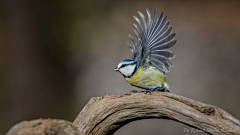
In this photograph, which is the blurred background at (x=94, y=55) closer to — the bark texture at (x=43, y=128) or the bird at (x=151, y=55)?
the bird at (x=151, y=55)

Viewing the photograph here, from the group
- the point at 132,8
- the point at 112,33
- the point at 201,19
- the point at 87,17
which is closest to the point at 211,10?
the point at 201,19

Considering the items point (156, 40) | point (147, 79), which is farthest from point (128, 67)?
point (156, 40)

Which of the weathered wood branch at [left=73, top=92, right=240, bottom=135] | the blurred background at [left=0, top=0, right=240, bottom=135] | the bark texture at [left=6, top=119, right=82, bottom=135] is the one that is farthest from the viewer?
the blurred background at [left=0, top=0, right=240, bottom=135]

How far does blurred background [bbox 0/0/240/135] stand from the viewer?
2.47m

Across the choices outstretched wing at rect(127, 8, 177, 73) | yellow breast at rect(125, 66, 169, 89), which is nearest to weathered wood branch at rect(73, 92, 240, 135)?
yellow breast at rect(125, 66, 169, 89)

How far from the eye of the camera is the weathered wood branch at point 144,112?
101 cm

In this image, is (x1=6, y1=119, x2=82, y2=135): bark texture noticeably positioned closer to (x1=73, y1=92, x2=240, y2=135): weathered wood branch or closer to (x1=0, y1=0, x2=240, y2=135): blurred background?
(x1=73, y1=92, x2=240, y2=135): weathered wood branch

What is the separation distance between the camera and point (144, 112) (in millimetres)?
1109

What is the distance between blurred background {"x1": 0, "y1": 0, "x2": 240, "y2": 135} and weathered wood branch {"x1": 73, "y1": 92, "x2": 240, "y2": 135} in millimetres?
1412

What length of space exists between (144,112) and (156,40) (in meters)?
0.48

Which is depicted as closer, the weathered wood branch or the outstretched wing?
the weathered wood branch

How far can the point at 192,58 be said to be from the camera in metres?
2.57

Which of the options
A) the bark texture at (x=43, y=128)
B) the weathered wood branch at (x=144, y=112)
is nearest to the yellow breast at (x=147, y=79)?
the weathered wood branch at (x=144, y=112)

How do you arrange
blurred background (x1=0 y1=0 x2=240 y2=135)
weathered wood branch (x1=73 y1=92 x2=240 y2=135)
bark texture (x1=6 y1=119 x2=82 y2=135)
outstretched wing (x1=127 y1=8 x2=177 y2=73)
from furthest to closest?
1. blurred background (x1=0 y1=0 x2=240 y2=135)
2. outstretched wing (x1=127 y1=8 x2=177 y2=73)
3. weathered wood branch (x1=73 y1=92 x2=240 y2=135)
4. bark texture (x1=6 y1=119 x2=82 y2=135)
